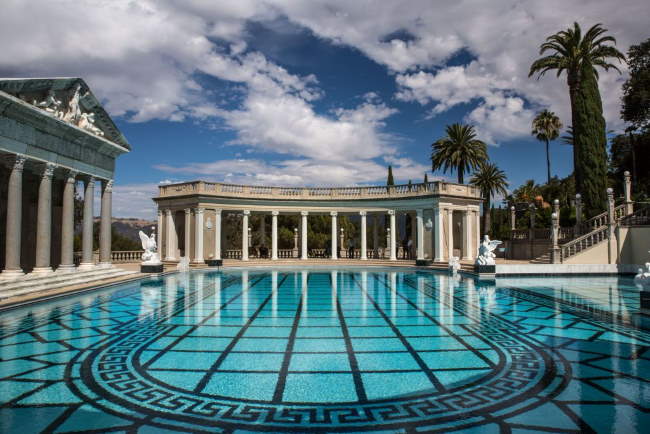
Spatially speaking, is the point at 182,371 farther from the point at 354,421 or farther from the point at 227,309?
the point at 227,309

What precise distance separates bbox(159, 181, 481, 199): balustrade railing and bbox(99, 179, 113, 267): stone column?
9.59 metres

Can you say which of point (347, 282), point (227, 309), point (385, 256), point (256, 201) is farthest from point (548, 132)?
point (227, 309)

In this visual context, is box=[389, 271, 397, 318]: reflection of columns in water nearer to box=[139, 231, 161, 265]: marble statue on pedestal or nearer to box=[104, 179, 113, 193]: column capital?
box=[139, 231, 161, 265]: marble statue on pedestal

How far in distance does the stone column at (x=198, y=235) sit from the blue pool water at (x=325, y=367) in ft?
58.6

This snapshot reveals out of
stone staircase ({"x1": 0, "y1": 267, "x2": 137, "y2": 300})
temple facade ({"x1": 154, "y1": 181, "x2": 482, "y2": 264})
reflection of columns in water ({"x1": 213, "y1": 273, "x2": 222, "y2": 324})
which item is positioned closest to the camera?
reflection of columns in water ({"x1": 213, "y1": 273, "x2": 222, "y2": 324})

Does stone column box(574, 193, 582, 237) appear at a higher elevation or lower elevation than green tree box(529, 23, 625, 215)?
lower

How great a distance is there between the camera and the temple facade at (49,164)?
15930 mm

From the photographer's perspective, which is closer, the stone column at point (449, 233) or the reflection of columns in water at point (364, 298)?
the reflection of columns in water at point (364, 298)

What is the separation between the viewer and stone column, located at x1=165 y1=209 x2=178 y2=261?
111 feet

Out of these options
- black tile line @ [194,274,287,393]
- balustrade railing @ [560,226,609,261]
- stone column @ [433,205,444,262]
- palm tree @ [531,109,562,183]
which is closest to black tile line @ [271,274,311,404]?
black tile line @ [194,274,287,393]

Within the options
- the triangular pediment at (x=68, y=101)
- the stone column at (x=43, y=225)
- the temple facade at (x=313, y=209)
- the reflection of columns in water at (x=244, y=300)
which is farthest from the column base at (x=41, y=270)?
the temple facade at (x=313, y=209)

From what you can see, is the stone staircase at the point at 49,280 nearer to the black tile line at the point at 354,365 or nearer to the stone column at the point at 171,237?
the stone column at the point at 171,237

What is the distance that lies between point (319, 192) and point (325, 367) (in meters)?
30.0

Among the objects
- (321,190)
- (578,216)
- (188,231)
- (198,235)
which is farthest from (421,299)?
(188,231)
